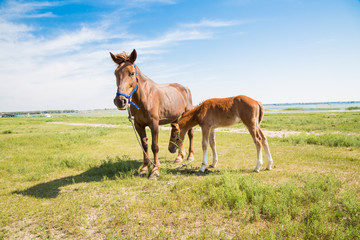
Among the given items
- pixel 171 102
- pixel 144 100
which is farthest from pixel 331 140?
pixel 144 100

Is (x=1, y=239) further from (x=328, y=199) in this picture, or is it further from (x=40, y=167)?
(x=328, y=199)

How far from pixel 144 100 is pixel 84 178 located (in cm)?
310

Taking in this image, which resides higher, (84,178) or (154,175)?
(154,175)

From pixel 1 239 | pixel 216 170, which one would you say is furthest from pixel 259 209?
pixel 1 239

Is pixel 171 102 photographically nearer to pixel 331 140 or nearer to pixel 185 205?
pixel 185 205

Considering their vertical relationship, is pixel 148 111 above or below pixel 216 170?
above

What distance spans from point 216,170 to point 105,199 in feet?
11.0

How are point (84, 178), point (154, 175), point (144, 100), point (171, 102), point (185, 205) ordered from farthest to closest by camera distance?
point (171, 102) → point (84, 178) → point (154, 175) → point (144, 100) → point (185, 205)

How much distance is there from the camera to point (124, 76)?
4629 millimetres

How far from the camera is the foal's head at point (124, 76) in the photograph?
438 centimetres

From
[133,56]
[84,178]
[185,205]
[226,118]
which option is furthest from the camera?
[84,178]

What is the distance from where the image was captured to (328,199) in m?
3.66

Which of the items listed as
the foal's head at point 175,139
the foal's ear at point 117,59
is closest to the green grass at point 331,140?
the foal's head at point 175,139

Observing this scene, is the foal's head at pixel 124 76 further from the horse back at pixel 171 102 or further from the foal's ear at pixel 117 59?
the horse back at pixel 171 102
